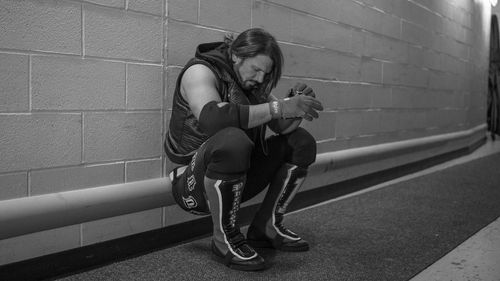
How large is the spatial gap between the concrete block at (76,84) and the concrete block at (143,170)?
0.72 ft

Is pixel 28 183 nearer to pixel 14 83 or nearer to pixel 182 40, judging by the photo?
pixel 14 83

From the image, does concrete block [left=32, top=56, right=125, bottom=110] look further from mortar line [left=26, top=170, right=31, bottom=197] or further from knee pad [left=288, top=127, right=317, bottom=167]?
knee pad [left=288, top=127, right=317, bottom=167]

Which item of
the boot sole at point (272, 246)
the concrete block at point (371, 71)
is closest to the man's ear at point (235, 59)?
the boot sole at point (272, 246)

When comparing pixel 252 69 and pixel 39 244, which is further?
pixel 252 69

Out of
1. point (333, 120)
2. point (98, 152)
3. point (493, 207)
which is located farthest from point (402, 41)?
point (98, 152)

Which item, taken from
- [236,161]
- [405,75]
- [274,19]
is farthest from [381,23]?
[236,161]

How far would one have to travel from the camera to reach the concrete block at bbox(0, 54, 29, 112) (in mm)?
1430

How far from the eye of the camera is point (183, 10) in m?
1.94

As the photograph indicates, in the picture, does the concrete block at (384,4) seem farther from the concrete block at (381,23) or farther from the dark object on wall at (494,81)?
the dark object on wall at (494,81)

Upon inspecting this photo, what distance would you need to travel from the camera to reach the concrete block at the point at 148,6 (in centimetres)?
174

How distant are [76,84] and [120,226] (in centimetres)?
51

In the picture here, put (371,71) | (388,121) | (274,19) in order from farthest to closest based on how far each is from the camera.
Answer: (388,121), (371,71), (274,19)

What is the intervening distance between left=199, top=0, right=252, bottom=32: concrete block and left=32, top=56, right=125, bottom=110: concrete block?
465 mm

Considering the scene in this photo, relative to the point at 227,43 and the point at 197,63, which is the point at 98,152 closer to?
the point at 197,63
